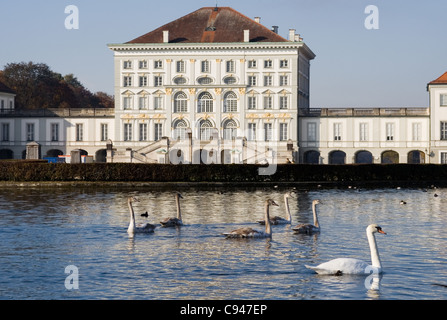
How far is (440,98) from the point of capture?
90.3 meters

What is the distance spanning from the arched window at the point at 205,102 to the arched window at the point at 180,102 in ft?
5.43

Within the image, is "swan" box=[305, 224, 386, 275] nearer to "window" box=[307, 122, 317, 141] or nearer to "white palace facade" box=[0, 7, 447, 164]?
"white palace facade" box=[0, 7, 447, 164]

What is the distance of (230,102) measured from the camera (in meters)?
95.4

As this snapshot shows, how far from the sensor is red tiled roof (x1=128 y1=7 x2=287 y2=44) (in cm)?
9588

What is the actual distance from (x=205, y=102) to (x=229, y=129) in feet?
13.7

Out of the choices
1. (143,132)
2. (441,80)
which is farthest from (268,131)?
(441,80)

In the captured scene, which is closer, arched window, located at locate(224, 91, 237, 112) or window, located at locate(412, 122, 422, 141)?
window, located at locate(412, 122, 422, 141)

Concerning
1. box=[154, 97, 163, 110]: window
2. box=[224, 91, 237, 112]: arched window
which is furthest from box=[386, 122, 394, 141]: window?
box=[154, 97, 163, 110]: window

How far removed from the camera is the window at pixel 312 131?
Result: 312ft

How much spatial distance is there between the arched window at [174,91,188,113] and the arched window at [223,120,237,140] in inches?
204

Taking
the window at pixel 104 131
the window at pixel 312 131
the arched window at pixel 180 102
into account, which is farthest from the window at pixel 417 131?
the window at pixel 104 131

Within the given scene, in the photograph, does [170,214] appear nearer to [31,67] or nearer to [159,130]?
[159,130]

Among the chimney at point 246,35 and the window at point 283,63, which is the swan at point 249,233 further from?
the chimney at point 246,35
